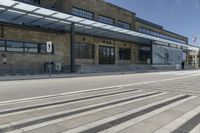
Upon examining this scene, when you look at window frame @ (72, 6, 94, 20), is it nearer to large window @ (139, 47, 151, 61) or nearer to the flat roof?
the flat roof

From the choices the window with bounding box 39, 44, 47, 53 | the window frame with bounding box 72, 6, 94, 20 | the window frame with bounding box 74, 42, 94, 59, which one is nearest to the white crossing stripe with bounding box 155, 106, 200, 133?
the window with bounding box 39, 44, 47, 53

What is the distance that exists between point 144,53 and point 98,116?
4833 centimetres

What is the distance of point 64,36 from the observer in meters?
35.0

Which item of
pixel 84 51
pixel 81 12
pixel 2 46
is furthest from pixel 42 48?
pixel 81 12

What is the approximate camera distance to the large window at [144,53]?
53.1 m

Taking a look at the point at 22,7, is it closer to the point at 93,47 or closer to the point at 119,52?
the point at 93,47

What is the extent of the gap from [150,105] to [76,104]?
253 cm

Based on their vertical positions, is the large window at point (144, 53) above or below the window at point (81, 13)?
below

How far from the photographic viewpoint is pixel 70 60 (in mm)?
34688

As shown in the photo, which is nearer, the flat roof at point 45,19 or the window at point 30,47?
the flat roof at point 45,19

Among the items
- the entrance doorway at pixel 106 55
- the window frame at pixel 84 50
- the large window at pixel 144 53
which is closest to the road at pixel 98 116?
the window frame at pixel 84 50

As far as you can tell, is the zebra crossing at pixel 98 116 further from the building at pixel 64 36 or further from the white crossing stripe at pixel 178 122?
the building at pixel 64 36

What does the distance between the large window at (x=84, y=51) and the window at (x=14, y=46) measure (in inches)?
386

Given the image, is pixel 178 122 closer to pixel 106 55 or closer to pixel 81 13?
pixel 81 13
